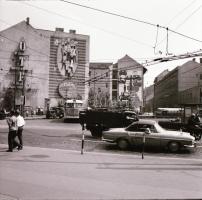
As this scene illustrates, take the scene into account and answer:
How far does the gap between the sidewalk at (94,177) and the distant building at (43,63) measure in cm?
5596

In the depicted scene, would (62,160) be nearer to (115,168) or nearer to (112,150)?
(115,168)

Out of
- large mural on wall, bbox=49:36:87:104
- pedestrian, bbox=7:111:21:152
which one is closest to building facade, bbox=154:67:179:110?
large mural on wall, bbox=49:36:87:104

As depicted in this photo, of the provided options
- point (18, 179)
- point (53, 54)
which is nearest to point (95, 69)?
point (53, 54)

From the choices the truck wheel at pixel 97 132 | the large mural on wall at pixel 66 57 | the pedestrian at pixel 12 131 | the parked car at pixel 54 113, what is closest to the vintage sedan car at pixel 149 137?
the pedestrian at pixel 12 131

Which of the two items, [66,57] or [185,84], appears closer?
[66,57]

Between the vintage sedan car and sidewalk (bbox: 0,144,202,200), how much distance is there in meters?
2.95

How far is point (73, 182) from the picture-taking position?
8688 mm

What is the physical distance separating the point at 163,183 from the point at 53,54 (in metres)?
63.6

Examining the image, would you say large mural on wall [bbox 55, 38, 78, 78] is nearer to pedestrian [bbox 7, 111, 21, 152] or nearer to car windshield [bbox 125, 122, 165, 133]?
car windshield [bbox 125, 122, 165, 133]

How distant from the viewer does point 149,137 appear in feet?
52.9

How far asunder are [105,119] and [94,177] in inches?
478

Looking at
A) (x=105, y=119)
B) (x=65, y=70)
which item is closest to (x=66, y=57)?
(x=65, y=70)

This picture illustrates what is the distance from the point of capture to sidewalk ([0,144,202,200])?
7.65 metres

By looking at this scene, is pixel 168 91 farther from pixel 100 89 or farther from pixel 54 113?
pixel 54 113
